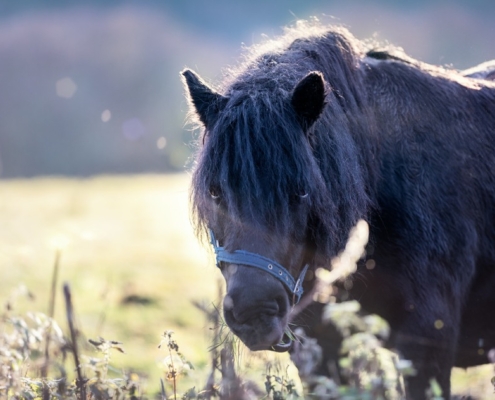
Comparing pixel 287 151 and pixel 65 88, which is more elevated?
pixel 65 88

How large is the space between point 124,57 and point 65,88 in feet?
16.9

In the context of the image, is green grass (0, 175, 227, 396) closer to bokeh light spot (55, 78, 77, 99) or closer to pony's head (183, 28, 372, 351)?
pony's head (183, 28, 372, 351)

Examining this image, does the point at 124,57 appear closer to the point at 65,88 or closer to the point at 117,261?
the point at 65,88

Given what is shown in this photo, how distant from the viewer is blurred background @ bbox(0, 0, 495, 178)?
118 feet

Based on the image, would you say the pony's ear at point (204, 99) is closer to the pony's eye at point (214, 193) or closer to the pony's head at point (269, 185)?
the pony's head at point (269, 185)

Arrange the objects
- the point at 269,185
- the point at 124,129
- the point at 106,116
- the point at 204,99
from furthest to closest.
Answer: the point at 124,129 < the point at 106,116 < the point at 204,99 < the point at 269,185

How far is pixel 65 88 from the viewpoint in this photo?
131 feet

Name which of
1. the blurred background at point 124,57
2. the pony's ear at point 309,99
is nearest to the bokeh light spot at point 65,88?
the blurred background at point 124,57

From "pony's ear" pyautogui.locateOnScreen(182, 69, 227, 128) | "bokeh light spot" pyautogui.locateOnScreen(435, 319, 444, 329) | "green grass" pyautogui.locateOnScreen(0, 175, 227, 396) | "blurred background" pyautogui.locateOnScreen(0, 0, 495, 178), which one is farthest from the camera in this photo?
"blurred background" pyautogui.locateOnScreen(0, 0, 495, 178)

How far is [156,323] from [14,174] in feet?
69.3

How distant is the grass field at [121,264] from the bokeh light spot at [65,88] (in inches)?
696

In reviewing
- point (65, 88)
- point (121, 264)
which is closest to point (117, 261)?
point (121, 264)

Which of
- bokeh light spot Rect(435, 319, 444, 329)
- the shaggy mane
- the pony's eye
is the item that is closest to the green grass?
the pony's eye

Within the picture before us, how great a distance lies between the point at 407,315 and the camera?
163 inches
